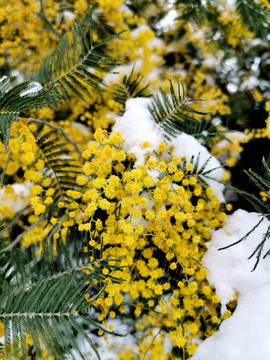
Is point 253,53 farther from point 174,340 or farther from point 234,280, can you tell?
point 174,340

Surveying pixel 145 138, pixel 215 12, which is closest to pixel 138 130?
pixel 145 138

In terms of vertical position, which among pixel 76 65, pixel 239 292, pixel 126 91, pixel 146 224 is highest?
pixel 76 65

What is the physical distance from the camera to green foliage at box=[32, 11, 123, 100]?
880 mm

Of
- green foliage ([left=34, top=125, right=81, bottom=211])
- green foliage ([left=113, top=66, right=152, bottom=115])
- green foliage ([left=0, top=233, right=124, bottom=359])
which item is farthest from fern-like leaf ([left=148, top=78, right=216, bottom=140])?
green foliage ([left=0, top=233, right=124, bottom=359])

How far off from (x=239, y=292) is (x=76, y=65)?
2.96 ft

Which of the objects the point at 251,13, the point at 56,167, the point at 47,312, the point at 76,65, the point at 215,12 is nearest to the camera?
the point at 47,312

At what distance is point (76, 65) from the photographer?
928 millimetres

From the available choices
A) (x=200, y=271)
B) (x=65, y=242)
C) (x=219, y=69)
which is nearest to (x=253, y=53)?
(x=219, y=69)

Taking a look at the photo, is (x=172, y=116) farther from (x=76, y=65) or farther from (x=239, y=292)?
(x=239, y=292)

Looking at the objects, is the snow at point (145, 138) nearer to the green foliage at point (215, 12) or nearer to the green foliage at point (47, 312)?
the green foliage at point (47, 312)

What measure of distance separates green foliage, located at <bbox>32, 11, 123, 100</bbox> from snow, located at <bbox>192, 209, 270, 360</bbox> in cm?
68

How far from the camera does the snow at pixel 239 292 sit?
0.79 meters

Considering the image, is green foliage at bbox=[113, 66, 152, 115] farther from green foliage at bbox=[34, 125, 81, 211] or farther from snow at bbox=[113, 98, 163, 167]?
green foliage at bbox=[34, 125, 81, 211]

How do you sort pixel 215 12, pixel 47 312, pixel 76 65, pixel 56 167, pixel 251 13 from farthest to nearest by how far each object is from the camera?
pixel 215 12, pixel 251 13, pixel 56 167, pixel 76 65, pixel 47 312
